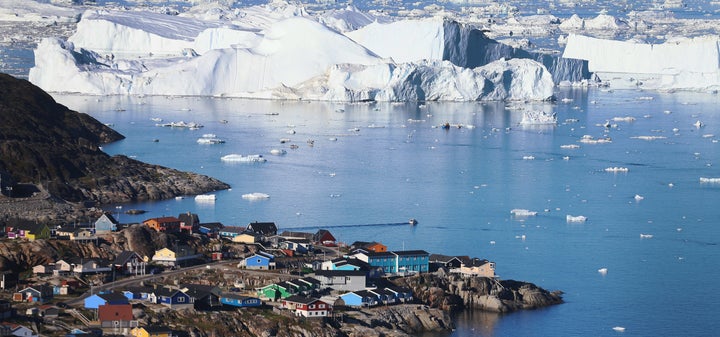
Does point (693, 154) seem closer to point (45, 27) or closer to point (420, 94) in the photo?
point (420, 94)

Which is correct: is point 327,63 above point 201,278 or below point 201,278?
above

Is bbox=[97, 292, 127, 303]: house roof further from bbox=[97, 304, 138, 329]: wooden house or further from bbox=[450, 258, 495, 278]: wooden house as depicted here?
bbox=[450, 258, 495, 278]: wooden house

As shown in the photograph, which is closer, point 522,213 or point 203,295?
point 203,295

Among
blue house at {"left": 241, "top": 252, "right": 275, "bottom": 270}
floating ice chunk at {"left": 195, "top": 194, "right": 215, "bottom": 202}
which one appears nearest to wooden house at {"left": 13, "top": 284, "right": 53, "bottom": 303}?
blue house at {"left": 241, "top": 252, "right": 275, "bottom": 270}

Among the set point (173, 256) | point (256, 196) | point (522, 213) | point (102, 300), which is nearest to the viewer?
point (102, 300)

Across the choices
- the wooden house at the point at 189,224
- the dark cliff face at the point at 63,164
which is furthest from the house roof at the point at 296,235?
the dark cliff face at the point at 63,164

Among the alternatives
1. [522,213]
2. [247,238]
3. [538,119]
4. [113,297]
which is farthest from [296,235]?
[538,119]

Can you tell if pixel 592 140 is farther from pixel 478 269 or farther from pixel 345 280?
pixel 345 280

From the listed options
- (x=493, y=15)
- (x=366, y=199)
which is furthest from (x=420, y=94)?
(x=493, y=15)

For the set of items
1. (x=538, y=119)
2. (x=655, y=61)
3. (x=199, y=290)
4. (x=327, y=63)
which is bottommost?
(x=199, y=290)

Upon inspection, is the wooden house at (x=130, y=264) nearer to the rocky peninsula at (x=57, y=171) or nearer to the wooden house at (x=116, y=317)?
the wooden house at (x=116, y=317)
